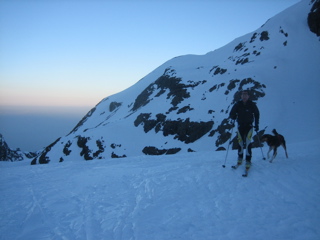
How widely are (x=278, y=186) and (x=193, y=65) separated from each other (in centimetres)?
7885

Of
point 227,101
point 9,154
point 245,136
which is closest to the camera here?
point 245,136

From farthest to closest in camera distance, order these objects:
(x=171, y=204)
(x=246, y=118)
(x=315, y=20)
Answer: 1. (x=315, y=20)
2. (x=246, y=118)
3. (x=171, y=204)

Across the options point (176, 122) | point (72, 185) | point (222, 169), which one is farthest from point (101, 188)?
point (176, 122)

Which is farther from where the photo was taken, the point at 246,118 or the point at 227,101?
the point at 227,101

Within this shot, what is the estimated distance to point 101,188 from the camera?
23.1 ft

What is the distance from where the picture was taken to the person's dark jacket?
783 cm

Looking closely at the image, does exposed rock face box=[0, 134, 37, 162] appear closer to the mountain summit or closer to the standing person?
the mountain summit

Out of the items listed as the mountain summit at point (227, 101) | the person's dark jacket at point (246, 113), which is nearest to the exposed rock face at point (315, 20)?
the mountain summit at point (227, 101)

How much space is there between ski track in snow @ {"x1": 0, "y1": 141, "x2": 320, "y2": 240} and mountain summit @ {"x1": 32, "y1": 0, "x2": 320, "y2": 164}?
2476 cm

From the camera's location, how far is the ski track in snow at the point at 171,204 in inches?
169

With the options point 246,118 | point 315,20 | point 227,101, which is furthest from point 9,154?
point 315,20

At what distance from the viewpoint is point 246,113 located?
7.85m

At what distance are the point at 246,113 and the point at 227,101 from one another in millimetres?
38253

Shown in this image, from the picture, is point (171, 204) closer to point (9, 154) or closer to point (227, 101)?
point (227, 101)
